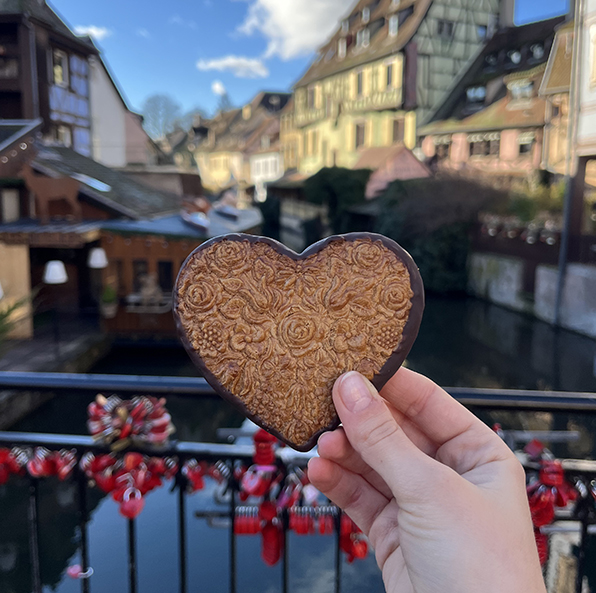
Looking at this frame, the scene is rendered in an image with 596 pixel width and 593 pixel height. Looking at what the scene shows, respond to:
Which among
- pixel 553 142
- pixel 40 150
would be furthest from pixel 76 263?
pixel 553 142

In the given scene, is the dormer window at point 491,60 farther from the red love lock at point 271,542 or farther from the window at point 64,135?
the red love lock at point 271,542

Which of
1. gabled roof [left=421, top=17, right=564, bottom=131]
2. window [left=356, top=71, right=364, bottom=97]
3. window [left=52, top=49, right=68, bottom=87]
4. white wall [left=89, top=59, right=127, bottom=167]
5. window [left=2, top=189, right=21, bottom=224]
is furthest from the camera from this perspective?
window [left=356, top=71, right=364, bottom=97]

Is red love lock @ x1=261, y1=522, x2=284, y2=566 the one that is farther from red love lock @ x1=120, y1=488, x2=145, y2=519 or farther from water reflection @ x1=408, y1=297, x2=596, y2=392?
water reflection @ x1=408, y1=297, x2=596, y2=392

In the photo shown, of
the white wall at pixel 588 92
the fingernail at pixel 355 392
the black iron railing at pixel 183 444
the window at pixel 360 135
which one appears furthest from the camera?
the window at pixel 360 135

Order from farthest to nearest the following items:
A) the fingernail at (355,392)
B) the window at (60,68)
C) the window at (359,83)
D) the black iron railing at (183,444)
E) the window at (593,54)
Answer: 1. the window at (359,83)
2. the window at (60,68)
3. the window at (593,54)
4. the black iron railing at (183,444)
5. the fingernail at (355,392)

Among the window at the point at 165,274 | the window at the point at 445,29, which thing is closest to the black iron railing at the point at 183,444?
the window at the point at 165,274

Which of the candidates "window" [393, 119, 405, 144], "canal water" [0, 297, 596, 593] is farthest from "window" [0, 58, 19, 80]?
"window" [393, 119, 405, 144]

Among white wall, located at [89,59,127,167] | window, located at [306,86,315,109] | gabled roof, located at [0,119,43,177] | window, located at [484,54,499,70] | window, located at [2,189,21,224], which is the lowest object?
window, located at [2,189,21,224]
